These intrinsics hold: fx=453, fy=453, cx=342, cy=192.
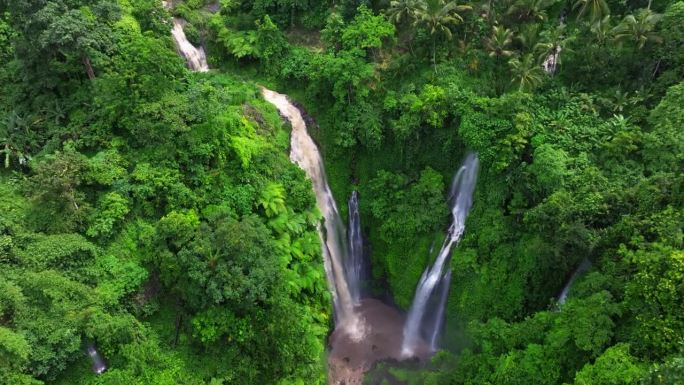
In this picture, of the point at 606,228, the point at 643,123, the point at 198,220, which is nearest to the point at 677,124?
the point at 643,123

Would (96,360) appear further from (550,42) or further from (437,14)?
(550,42)

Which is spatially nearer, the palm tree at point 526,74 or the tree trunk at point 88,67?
the tree trunk at point 88,67

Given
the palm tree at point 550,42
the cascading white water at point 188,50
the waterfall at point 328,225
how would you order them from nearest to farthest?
the palm tree at point 550,42
the waterfall at point 328,225
the cascading white water at point 188,50

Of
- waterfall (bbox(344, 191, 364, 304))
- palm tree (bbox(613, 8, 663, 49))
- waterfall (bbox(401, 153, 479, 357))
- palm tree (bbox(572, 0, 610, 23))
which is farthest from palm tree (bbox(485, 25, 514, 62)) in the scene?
waterfall (bbox(344, 191, 364, 304))

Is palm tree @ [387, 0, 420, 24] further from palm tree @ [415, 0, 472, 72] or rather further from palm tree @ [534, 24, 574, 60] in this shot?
palm tree @ [534, 24, 574, 60]

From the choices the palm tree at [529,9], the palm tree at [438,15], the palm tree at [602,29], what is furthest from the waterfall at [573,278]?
the palm tree at [529,9]

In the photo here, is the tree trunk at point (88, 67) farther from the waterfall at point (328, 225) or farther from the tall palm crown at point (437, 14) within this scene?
the tall palm crown at point (437, 14)
